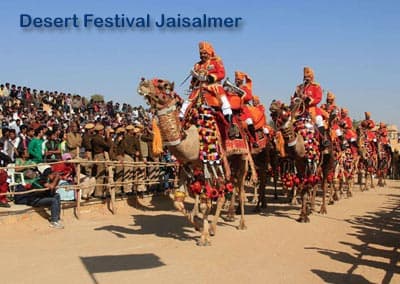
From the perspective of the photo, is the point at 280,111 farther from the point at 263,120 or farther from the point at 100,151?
the point at 100,151

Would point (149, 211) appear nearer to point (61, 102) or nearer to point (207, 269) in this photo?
point (207, 269)

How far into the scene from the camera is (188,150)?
8.73 metres

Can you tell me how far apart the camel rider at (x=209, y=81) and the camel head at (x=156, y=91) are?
1.00 meters

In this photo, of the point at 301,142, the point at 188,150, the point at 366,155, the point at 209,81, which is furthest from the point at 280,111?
the point at 366,155

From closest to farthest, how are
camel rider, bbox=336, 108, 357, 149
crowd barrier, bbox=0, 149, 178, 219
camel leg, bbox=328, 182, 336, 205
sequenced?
crowd barrier, bbox=0, 149, 178, 219, camel leg, bbox=328, 182, 336, 205, camel rider, bbox=336, 108, 357, 149

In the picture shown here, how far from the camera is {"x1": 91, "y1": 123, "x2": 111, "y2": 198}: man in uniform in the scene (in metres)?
13.9

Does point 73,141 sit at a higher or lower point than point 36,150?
higher

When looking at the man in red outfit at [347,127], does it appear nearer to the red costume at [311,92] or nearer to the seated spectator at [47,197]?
the red costume at [311,92]

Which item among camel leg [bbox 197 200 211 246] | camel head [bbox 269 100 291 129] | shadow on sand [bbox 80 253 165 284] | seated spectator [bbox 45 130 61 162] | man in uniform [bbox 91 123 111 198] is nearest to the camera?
shadow on sand [bbox 80 253 165 284]

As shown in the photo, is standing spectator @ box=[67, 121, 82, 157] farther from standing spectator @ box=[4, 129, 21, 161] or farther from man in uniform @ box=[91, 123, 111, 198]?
standing spectator @ box=[4, 129, 21, 161]

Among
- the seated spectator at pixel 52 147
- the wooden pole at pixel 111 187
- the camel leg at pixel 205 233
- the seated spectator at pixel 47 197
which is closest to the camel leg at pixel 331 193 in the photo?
the wooden pole at pixel 111 187

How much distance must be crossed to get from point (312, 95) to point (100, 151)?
19.4ft

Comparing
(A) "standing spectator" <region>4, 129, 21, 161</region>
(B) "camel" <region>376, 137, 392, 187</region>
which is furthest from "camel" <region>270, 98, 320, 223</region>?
(B) "camel" <region>376, 137, 392, 187</region>

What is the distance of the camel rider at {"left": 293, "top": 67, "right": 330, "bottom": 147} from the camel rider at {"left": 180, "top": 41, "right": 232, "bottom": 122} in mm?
3126
